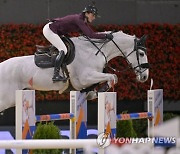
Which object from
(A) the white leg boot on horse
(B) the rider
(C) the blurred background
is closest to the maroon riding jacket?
(B) the rider

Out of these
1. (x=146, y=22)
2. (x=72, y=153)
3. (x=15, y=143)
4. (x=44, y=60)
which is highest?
(x=146, y=22)

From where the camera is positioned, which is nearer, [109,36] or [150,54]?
[109,36]

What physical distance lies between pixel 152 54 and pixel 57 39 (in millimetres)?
5664

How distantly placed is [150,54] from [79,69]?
545cm

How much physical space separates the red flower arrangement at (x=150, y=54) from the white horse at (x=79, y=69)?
15.0 feet

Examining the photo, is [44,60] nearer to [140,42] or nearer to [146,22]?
[140,42]

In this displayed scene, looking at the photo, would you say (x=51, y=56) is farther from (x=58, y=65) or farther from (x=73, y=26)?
(x=73, y=26)

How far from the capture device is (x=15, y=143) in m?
2.87

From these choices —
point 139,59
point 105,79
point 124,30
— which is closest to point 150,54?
point 124,30

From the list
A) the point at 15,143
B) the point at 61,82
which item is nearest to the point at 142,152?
the point at 15,143

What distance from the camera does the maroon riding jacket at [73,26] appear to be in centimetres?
746

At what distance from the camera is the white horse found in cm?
773

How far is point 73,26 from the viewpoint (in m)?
7.57

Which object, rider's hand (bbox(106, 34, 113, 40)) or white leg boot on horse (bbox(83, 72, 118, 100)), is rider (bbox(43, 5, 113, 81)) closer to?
rider's hand (bbox(106, 34, 113, 40))
